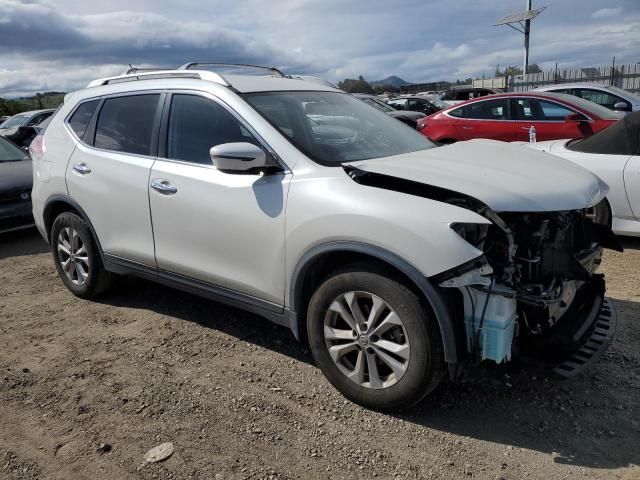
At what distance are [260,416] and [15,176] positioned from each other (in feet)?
19.2

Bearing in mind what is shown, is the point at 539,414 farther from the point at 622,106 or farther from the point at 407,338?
the point at 622,106

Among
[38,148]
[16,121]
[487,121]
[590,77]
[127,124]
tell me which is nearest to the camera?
[127,124]

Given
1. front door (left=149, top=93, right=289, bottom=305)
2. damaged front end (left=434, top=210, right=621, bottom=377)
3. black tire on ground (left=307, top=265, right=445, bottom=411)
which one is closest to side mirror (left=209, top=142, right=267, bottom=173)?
front door (left=149, top=93, right=289, bottom=305)

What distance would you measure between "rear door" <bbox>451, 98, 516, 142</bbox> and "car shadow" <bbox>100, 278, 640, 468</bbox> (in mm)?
6565

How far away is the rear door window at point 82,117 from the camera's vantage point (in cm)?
448

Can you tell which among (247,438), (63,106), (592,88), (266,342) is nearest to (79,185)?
(63,106)

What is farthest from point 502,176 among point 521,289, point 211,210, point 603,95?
point 603,95

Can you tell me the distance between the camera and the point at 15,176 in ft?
23.6

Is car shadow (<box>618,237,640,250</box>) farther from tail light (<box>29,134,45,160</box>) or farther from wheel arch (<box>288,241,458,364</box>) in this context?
tail light (<box>29,134,45,160</box>)

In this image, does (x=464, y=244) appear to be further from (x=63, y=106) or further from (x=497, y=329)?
(x=63, y=106)

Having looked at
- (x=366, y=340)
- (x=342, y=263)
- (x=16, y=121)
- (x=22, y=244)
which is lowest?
(x=22, y=244)

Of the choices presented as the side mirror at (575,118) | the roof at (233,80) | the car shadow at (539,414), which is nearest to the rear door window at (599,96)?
the side mirror at (575,118)

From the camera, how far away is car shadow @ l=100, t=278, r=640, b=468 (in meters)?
2.67

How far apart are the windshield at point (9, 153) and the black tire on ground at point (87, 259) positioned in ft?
12.7
